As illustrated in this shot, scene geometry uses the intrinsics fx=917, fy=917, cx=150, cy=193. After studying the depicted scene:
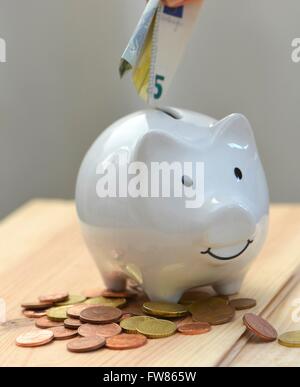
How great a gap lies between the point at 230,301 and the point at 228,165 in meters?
0.17

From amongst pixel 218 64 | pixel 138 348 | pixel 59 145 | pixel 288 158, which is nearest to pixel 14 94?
pixel 59 145

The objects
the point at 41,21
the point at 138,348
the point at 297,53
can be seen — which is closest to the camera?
the point at 138,348

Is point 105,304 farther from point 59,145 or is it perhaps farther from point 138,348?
point 59,145

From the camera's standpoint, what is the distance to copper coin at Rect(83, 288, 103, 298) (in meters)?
1.11

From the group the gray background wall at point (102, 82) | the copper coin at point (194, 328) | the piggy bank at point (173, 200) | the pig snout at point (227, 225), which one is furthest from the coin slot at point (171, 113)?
the gray background wall at point (102, 82)

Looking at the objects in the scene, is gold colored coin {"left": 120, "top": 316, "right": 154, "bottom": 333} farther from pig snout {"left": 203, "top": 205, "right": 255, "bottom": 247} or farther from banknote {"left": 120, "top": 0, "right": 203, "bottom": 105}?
banknote {"left": 120, "top": 0, "right": 203, "bottom": 105}

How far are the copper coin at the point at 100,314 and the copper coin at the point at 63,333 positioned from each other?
2 centimetres

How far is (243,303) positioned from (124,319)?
0.15 m

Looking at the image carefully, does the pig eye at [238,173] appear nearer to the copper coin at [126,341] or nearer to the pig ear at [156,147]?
the pig ear at [156,147]

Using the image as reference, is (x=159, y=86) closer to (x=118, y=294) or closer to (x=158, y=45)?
(x=158, y=45)

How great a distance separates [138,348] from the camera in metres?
0.94

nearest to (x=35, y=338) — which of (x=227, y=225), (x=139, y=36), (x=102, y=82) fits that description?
(x=227, y=225)

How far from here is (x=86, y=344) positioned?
0.94 meters

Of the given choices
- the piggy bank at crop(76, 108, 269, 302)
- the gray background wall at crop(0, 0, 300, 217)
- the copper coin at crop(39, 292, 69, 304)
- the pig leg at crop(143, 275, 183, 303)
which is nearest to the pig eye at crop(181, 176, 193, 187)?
the piggy bank at crop(76, 108, 269, 302)
